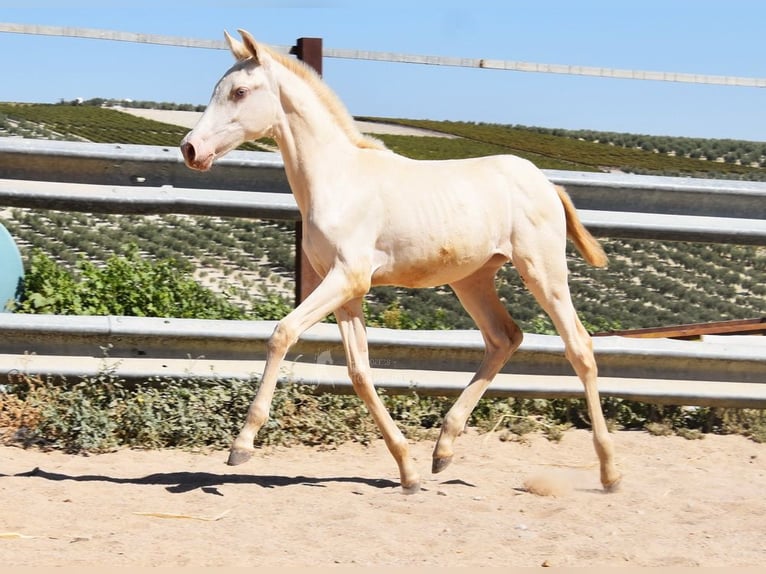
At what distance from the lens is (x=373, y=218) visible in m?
4.65

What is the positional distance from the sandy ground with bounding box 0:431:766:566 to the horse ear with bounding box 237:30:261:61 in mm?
1887

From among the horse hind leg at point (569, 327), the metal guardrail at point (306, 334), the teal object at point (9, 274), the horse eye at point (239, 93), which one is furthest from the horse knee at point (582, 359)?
the teal object at point (9, 274)

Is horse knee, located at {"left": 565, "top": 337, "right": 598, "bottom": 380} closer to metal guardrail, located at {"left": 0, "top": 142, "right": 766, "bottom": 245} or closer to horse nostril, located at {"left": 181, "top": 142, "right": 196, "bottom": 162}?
metal guardrail, located at {"left": 0, "top": 142, "right": 766, "bottom": 245}

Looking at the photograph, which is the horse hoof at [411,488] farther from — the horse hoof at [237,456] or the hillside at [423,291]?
the hillside at [423,291]

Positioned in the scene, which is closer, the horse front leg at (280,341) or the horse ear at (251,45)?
the horse front leg at (280,341)

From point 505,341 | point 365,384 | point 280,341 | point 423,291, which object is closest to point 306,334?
point 365,384

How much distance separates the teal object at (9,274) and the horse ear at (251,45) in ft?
7.62

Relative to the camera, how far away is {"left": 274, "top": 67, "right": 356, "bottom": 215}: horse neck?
15.5 feet

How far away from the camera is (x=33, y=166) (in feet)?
17.7

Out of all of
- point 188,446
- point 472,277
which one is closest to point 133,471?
point 188,446

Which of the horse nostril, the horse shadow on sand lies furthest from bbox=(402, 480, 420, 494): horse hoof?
the horse nostril

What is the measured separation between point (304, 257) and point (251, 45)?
4.49 ft

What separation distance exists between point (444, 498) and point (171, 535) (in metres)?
1.31

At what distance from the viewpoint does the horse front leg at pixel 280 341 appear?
4.33 m
